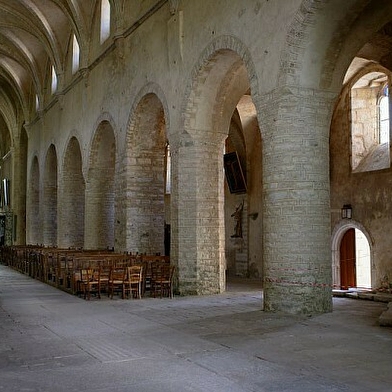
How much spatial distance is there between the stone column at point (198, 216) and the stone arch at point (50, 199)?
16355mm

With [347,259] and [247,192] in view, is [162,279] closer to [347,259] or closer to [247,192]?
[347,259]

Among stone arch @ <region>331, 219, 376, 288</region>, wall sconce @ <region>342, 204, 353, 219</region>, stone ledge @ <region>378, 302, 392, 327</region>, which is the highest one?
wall sconce @ <region>342, 204, 353, 219</region>

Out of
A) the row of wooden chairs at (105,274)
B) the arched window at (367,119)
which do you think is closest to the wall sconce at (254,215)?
the arched window at (367,119)

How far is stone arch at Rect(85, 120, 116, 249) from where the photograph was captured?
20797 mm

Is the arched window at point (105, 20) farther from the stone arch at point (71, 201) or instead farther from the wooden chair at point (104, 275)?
the wooden chair at point (104, 275)

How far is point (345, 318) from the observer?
30.7ft

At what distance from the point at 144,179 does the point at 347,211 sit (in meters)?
6.17

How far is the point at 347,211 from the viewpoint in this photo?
50.2 feet

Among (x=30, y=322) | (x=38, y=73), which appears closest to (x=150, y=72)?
(x=30, y=322)

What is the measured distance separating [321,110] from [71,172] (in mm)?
16963

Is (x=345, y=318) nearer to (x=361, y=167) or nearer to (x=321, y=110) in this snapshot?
(x=321, y=110)

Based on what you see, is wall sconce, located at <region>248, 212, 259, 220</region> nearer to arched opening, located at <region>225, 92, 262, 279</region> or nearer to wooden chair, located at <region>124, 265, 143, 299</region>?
arched opening, located at <region>225, 92, 262, 279</region>

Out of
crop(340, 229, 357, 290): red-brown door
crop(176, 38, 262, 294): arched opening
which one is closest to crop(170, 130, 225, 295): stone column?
crop(176, 38, 262, 294): arched opening

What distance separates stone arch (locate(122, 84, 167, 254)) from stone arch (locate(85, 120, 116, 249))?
390 cm
